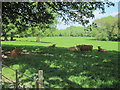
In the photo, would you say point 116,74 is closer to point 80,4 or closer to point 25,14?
point 80,4

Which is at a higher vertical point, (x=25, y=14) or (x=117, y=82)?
(x=25, y=14)

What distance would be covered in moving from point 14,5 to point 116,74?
10615 millimetres

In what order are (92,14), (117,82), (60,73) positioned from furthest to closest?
1. (92,14)
2. (60,73)
3. (117,82)

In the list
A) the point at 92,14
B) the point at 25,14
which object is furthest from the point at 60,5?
the point at 25,14

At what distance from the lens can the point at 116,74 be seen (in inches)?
326

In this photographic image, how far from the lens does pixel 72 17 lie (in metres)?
14.0

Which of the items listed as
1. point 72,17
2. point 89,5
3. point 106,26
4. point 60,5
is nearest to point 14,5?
point 60,5

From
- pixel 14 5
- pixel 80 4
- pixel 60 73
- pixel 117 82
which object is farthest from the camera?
pixel 14 5

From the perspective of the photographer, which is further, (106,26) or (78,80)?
(106,26)

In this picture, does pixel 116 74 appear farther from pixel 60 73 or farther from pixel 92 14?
pixel 92 14

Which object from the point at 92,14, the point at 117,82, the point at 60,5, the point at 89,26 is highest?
the point at 60,5

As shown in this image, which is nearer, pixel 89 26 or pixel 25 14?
pixel 89 26

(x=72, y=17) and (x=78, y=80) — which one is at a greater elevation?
(x=72, y=17)

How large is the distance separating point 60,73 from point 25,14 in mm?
8808
